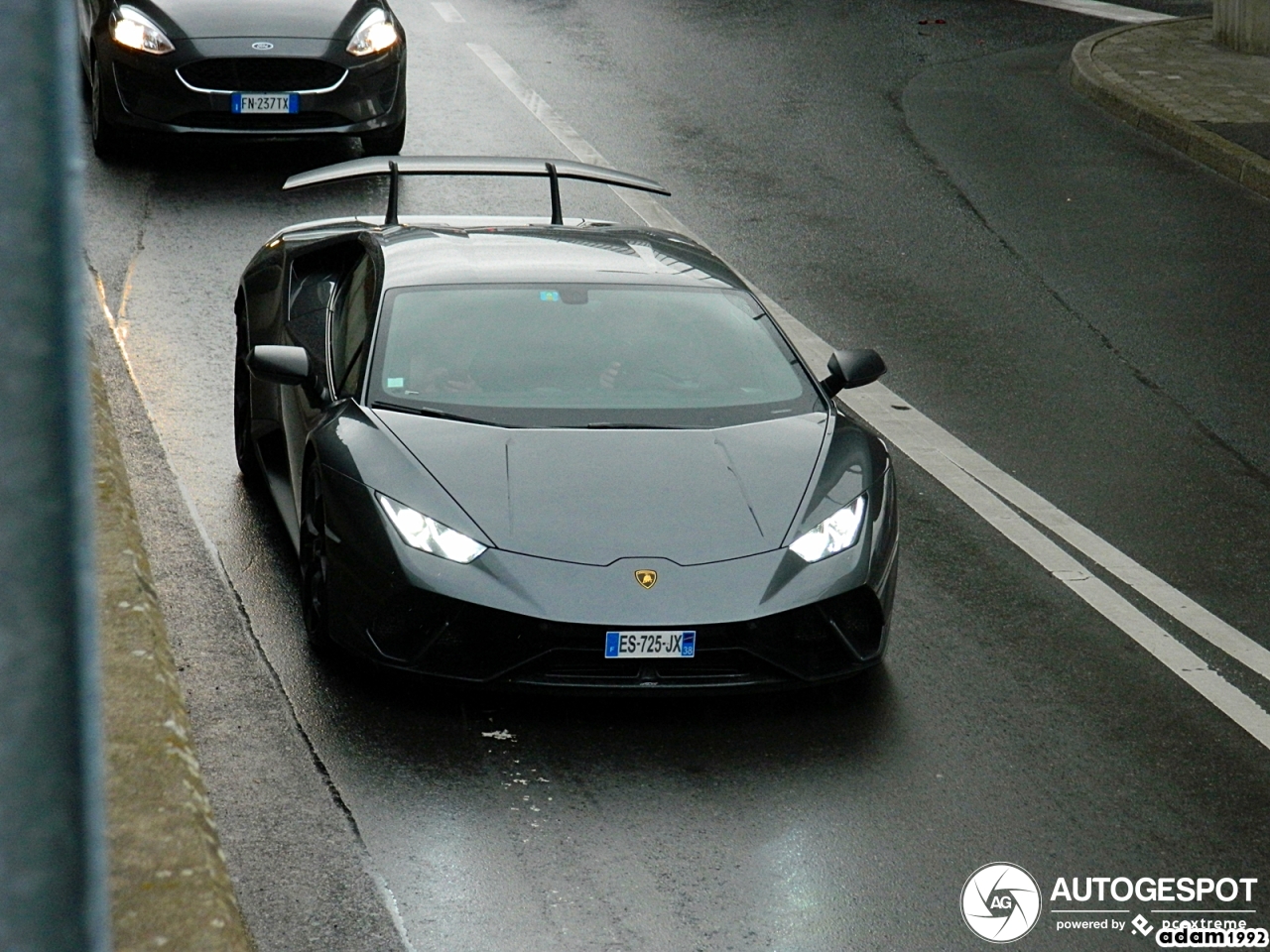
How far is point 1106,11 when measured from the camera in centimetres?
2094

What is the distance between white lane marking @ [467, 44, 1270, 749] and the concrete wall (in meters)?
9.40

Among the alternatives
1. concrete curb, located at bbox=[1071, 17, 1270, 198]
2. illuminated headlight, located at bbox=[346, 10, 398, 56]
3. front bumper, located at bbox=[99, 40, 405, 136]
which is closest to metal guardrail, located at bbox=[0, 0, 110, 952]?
front bumper, located at bbox=[99, 40, 405, 136]

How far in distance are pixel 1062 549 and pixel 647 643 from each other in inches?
98.6

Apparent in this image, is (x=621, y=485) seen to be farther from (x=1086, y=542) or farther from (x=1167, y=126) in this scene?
(x=1167, y=126)

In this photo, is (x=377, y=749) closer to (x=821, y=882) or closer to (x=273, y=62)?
(x=821, y=882)

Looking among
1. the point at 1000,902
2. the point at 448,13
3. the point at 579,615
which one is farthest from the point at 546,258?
the point at 448,13

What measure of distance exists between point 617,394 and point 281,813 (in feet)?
6.88

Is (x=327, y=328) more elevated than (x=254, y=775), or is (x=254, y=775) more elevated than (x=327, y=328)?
(x=327, y=328)

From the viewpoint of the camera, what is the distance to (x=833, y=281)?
1119 cm

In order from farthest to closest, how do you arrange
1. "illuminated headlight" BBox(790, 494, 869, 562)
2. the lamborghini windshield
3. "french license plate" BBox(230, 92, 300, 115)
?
"french license plate" BBox(230, 92, 300, 115), the lamborghini windshield, "illuminated headlight" BBox(790, 494, 869, 562)

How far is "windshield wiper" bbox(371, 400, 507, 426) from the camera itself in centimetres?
623

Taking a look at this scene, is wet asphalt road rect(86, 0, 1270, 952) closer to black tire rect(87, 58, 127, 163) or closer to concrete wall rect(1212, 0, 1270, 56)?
black tire rect(87, 58, 127, 163)

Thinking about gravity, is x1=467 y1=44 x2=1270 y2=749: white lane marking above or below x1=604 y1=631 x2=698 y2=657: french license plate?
below

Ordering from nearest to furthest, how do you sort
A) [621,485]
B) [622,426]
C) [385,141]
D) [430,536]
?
[430,536], [621,485], [622,426], [385,141]
